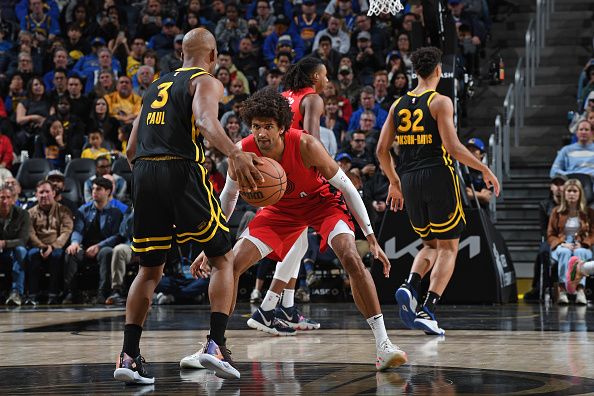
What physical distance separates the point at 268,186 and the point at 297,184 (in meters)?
1.23

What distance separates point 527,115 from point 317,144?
448 inches

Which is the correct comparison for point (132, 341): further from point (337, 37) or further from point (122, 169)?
point (337, 37)

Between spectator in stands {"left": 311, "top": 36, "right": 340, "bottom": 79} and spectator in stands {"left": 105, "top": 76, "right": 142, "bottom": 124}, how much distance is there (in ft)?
9.52

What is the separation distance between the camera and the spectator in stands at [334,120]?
1513cm

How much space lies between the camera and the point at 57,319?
1035 cm

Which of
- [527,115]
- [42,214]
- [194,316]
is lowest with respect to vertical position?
[194,316]

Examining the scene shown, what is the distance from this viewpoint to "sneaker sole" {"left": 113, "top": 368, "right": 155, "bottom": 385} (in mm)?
5328

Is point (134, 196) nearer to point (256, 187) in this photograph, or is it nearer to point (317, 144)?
point (256, 187)

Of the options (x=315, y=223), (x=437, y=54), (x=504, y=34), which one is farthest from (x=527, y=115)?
(x=315, y=223)

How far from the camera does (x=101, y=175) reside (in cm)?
1409

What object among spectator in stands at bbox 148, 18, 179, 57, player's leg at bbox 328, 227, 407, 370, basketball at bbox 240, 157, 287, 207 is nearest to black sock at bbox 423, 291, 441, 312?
player's leg at bbox 328, 227, 407, 370

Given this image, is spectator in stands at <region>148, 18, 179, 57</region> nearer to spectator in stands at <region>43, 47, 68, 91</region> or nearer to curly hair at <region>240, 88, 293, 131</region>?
spectator in stands at <region>43, 47, 68, 91</region>

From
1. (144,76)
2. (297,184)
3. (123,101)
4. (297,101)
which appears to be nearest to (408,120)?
(297,101)

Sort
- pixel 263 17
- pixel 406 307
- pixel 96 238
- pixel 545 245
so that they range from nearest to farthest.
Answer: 1. pixel 406 307
2. pixel 545 245
3. pixel 96 238
4. pixel 263 17
